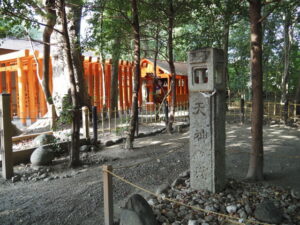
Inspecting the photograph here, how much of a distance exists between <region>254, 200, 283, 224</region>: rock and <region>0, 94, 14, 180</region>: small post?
4952mm

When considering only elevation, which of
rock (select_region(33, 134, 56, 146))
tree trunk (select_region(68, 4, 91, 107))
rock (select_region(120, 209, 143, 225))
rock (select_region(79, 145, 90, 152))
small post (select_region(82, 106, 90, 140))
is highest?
tree trunk (select_region(68, 4, 91, 107))

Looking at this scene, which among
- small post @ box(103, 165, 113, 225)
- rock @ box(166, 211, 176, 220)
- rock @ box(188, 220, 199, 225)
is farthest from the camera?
rock @ box(166, 211, 176, 220)

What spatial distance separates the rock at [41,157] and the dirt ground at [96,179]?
0.68 ft

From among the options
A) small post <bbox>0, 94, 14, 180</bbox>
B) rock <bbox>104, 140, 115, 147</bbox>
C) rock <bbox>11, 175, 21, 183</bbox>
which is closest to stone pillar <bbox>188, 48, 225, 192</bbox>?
rock <bbox>11, 175, 21, 183</bbox>

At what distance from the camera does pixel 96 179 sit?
5344 millimetres

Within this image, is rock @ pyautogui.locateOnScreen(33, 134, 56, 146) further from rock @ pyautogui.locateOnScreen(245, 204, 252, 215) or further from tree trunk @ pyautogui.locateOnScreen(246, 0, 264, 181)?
rock @ pyautogui.locateOnScreen(245, 204, 252, 215)

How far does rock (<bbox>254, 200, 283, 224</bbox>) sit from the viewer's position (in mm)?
3188

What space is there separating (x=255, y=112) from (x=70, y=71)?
13.4 ft

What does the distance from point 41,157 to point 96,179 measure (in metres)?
1.90

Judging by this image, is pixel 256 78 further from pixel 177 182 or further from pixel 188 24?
pixel 188 24

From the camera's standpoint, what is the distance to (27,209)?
4.06 meters

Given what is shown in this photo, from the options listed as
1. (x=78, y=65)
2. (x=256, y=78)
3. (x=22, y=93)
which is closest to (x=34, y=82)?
(x=22, y=93)

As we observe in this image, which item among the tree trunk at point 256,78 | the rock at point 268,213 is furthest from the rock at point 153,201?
the tree trunk at point 256,78

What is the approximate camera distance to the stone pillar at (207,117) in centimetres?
388
